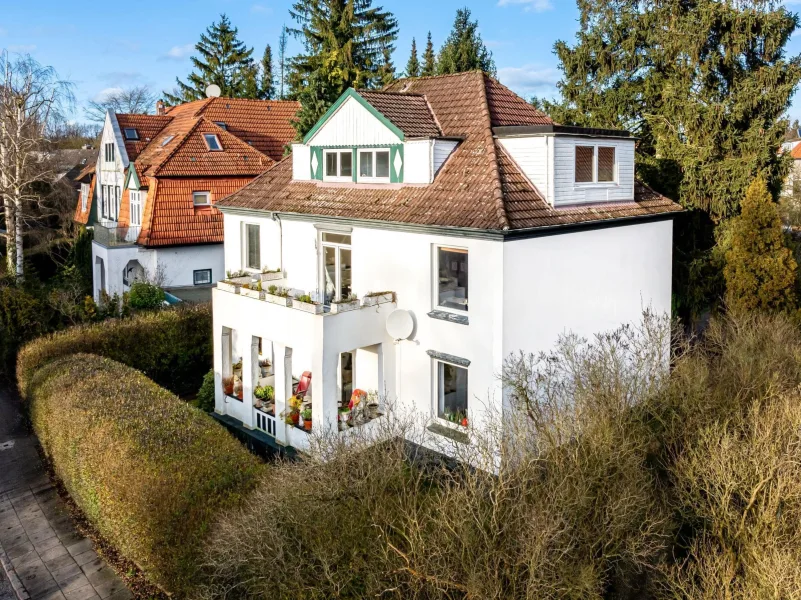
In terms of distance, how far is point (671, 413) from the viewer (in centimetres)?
1278

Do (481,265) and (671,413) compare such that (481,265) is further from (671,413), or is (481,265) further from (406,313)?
(671,413)

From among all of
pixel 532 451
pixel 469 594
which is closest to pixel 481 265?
pixel 532 451

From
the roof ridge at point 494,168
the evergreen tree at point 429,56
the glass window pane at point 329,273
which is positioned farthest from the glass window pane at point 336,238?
the evergreen tree at point 429,56

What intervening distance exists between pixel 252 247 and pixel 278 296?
436cm

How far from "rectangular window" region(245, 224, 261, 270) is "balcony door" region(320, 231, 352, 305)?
3.02 m

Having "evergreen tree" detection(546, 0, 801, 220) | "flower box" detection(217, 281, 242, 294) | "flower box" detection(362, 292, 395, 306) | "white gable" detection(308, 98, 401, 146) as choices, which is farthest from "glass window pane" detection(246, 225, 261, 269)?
"evergreen tree" detection(546, 0, 801, 220)

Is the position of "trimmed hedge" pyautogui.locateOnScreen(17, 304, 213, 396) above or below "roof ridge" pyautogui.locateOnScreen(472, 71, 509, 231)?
below

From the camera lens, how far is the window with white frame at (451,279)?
1488 centimetres

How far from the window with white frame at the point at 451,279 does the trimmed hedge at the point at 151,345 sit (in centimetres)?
977

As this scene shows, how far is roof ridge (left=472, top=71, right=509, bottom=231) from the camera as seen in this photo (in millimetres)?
13610

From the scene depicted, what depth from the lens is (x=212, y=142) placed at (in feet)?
98.9

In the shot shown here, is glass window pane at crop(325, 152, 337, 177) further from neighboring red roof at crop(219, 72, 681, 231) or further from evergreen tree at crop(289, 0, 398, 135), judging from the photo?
evergreen tree at crop(289, 0, 398, 135)

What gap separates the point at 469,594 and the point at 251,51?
4918 centimetres

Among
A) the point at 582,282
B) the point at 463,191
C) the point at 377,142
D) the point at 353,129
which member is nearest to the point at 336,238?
the point at 377,142
